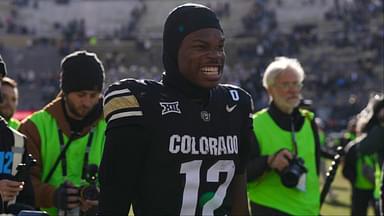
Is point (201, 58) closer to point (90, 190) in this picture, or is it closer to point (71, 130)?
point (90, 190)

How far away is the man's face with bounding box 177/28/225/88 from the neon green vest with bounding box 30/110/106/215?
1.33 metres

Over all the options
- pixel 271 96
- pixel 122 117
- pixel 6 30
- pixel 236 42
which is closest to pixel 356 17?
pixel 236 42

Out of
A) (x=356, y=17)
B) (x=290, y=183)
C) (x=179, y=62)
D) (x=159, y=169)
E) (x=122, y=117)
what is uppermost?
(x=356, y=17)

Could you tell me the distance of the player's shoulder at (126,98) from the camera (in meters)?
2.45

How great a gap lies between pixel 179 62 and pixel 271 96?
2185mm

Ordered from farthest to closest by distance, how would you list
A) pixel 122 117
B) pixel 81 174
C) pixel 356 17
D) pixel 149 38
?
pixel 149 38, pixel 356 17, pixel 81 174, pixel 122 117

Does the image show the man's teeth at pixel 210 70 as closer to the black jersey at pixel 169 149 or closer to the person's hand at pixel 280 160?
the black jersey at pixel 169 149

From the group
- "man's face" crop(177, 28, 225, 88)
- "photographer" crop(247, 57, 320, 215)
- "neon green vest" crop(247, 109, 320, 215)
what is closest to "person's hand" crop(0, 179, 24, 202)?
"man's face" crop(177, 28, 225, 88)

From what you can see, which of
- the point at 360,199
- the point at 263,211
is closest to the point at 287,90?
the point at 263,211

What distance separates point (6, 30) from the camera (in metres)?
43.2

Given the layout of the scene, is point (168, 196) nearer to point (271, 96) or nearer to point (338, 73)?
Result: point (271, 96)

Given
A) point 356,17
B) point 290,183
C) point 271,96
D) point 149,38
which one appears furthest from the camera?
point 149,38

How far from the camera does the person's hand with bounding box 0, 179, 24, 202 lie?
2.89m

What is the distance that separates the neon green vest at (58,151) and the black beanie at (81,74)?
0.21 meters
